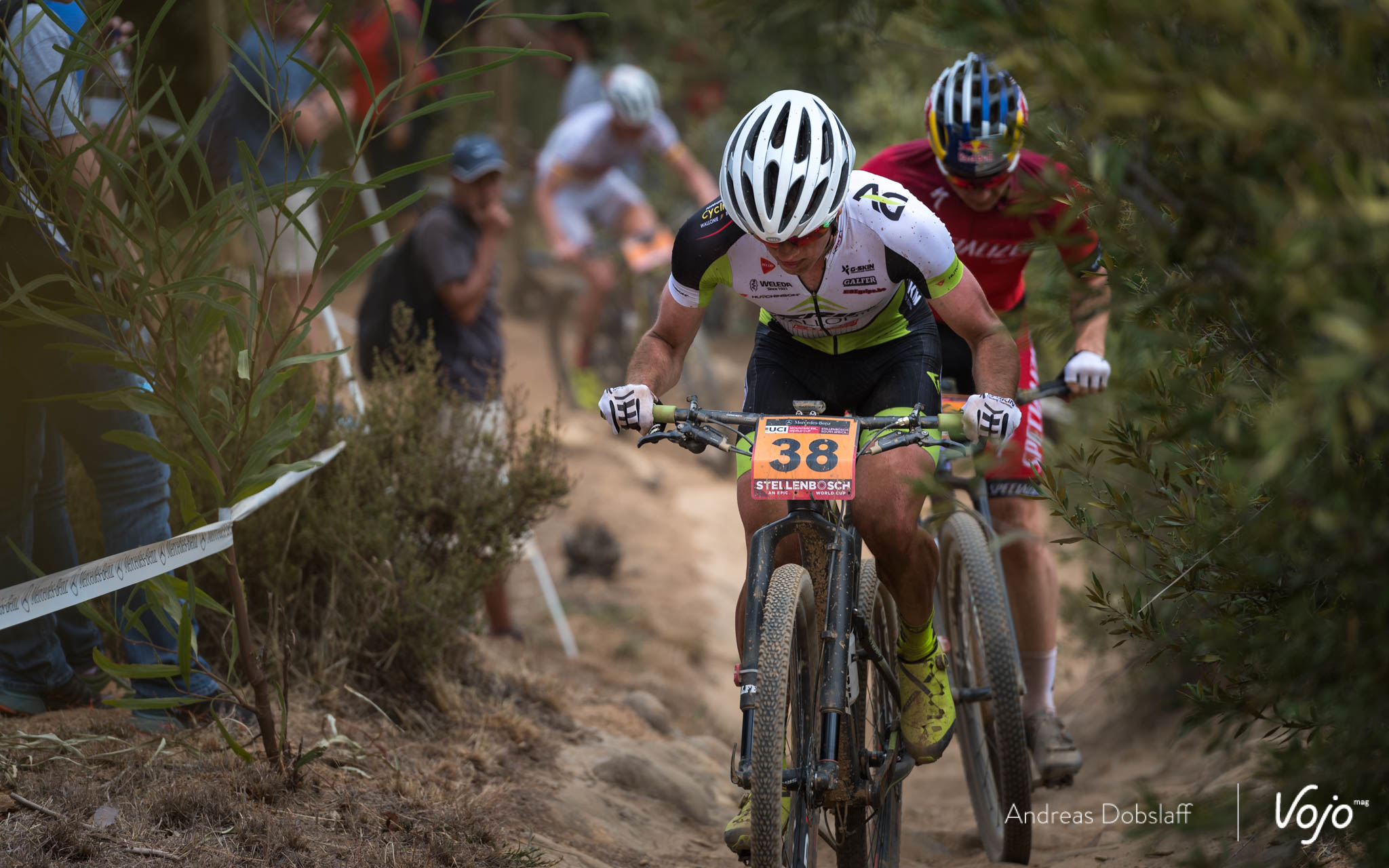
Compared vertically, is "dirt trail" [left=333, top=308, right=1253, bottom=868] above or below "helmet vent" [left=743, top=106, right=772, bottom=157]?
below

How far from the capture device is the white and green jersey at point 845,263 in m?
3.25

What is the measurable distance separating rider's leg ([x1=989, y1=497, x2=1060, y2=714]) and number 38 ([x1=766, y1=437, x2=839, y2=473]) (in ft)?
5.35

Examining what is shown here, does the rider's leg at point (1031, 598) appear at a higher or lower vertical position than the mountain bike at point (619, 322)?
lower

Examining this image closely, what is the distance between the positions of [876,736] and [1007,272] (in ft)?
6.13

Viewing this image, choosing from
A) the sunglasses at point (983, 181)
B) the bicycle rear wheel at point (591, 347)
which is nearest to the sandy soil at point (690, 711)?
the bicycle rear wheel at point (591, 347)

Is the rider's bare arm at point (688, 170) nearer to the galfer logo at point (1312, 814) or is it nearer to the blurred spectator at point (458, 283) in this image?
the blurred spectator at point (458, 283)

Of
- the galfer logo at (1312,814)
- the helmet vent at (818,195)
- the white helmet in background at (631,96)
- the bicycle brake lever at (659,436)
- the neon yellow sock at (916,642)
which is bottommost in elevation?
the galfer logo at (1312,814)

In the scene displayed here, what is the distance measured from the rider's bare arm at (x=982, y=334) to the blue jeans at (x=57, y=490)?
237 centimetres

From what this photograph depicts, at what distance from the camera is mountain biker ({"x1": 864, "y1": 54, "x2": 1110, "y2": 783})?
3.99m

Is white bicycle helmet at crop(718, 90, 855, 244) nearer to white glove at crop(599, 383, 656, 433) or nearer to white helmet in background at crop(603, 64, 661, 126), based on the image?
white glove at crop(599, 383, 656, 433)

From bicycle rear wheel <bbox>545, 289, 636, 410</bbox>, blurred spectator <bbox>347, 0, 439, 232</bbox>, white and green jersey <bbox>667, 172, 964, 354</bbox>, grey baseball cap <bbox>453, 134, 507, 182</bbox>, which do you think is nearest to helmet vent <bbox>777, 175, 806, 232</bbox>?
white and green jersey <bbox>667, 172, 964, 354</bbox>

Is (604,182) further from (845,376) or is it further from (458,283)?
(845,376)

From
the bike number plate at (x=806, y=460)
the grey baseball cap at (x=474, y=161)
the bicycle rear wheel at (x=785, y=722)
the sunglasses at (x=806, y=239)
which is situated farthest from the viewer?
the grey baseball cap at (x=474, y=161)

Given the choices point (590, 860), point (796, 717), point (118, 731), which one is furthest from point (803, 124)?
point (118, 731)
